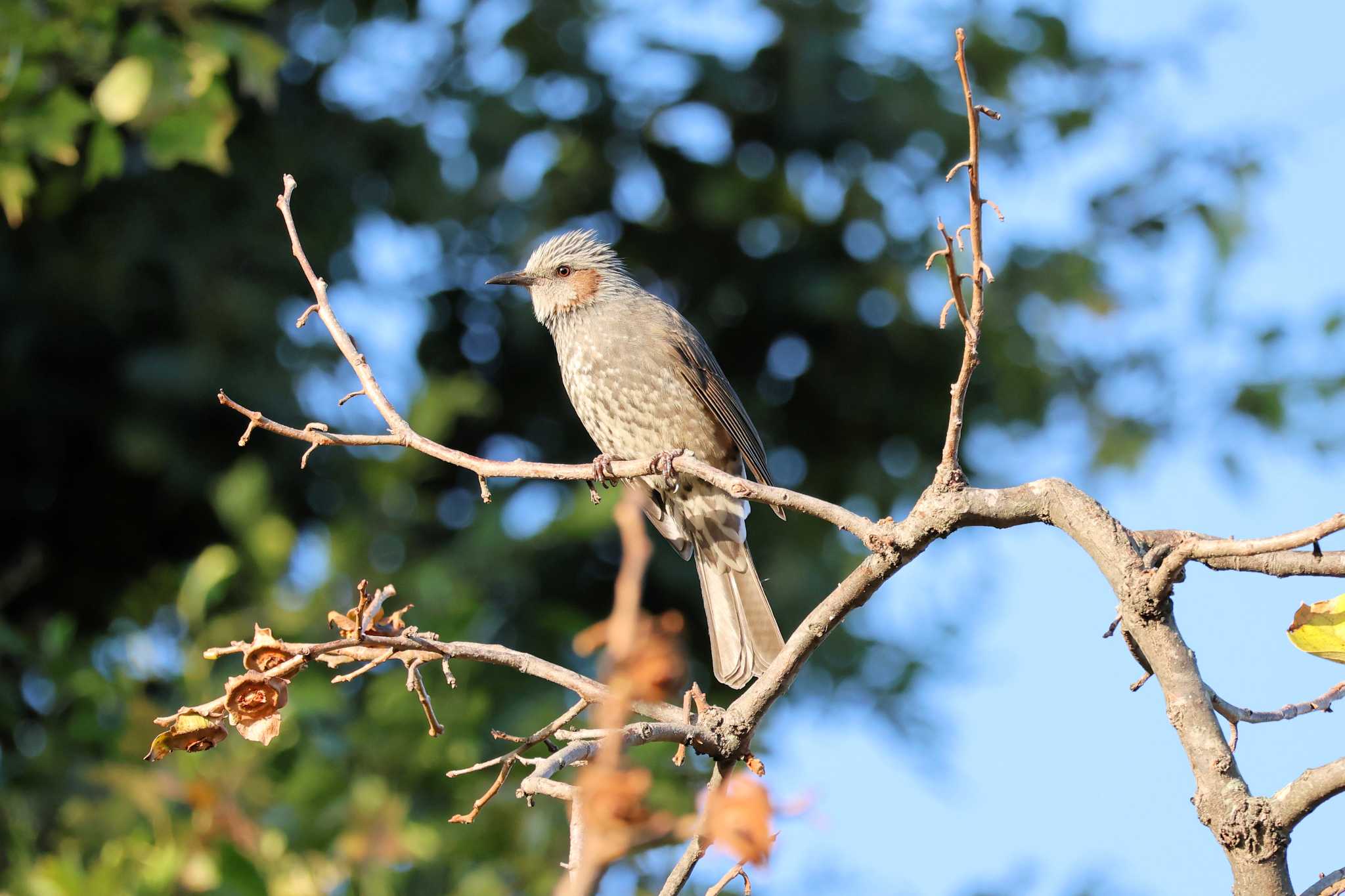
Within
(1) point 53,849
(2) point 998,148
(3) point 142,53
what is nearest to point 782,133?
(2) point 998,148

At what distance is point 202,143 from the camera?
4.30 meters

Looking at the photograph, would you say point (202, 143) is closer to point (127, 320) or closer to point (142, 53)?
point (142, 53)

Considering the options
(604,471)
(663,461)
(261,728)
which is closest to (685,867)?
(261,728)

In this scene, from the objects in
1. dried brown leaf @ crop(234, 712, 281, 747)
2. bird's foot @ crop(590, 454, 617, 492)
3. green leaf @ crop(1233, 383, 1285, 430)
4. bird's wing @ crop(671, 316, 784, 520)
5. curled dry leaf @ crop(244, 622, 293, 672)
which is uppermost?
green leaf @ crop(1233, 383, 1285, 430)

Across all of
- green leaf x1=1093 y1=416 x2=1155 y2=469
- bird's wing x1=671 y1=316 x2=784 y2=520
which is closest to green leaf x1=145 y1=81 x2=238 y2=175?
bird's wing x1=671 y1=316 x2=784 y2=520

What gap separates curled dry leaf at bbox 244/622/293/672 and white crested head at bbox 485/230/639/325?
130 inches

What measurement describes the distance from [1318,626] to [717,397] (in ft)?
10.9

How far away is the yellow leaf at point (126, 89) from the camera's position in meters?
4.02

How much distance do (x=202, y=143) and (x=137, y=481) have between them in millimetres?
3495

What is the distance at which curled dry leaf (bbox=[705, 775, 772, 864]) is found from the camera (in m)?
1.25

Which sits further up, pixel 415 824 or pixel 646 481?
pixel 646 481

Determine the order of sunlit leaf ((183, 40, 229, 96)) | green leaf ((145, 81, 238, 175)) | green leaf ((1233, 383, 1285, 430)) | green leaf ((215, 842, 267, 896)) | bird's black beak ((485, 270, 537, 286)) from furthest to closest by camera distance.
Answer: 1. green leaf ((1233, 383, 1285, 430))
2. bird's black beak ((485, 270, 537, 286))
3. green leaf ((145, 81, 238, 175))
4. sunlit leaf ((183, 40, 229, 96))
5. green leaf ((215, 842, 267, 896))

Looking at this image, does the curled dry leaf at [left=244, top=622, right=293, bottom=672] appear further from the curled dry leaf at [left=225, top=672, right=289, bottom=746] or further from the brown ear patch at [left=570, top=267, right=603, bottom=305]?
the brown ear patch at [left=570, top=267, right=603, bottom=305]

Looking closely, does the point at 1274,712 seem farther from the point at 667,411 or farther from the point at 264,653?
the point at 667,411
